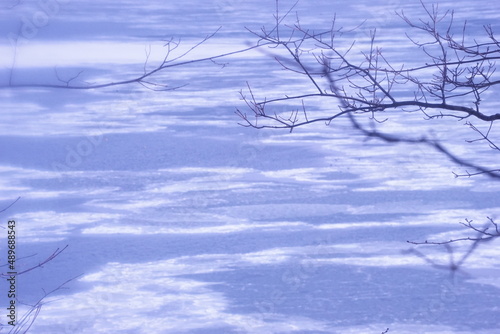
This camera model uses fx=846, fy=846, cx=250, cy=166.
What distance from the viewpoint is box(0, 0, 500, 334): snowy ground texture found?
Result: 19.4 ft

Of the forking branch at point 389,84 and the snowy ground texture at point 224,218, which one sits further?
the snowy ground texture at point 224,218

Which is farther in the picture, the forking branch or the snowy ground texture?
the snowy ground texture

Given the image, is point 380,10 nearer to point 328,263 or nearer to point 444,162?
point 444,162

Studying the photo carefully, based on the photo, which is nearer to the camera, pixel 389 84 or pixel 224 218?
pixel 389 84

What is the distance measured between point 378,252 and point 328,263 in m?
0.49

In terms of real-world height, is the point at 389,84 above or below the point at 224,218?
above

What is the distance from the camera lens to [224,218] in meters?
8.05

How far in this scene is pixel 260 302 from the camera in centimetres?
603

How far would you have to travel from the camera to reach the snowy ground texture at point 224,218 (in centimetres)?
591

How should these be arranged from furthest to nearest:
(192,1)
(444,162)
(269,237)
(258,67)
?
(192,1) < (258,67) < (444,162) < (269,237)

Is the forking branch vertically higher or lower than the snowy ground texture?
higher

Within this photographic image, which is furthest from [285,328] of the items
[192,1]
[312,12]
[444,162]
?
[192,1]

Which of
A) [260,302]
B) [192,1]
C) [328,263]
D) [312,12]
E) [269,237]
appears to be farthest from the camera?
[192,1]

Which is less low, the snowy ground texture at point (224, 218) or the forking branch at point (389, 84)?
the forking branch at point (389, 84)
